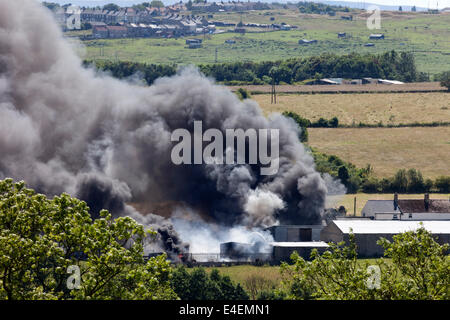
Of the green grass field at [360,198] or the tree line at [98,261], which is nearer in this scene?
the tree line at [98,261]

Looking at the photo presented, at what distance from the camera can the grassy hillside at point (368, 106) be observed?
132000 millimetres

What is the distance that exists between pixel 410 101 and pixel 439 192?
63.1 meters

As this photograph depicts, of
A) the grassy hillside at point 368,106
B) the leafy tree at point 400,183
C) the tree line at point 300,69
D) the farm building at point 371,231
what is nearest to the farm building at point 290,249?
Answer: the farm building at point 371,231

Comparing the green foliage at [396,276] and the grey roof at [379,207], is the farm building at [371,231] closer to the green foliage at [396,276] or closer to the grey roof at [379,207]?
the grey roof at [379,207]

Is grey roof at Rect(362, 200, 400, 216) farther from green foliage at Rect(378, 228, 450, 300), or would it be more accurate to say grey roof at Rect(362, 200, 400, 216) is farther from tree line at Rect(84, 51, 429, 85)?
tree line at Rect(84, 51, 429, 85)

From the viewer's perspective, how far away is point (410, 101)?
147375 mm

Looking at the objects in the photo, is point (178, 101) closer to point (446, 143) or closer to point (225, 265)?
point (225, 265)

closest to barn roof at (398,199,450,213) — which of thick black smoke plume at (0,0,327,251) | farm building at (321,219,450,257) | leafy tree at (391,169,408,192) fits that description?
Result: farm building at (321,219,450,257)

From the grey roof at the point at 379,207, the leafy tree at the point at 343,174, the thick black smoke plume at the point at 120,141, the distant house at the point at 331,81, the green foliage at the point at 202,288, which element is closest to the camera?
the green foliage at the point at 202,288

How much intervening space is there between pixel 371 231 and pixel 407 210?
1079cm

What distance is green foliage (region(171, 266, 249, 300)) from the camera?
157 ft

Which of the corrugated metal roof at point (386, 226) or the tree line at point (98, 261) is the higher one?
the tree line at point (98, 261)

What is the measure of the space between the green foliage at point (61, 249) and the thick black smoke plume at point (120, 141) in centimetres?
3493

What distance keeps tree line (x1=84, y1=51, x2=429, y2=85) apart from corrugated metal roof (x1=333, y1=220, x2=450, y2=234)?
94426 millimetres
